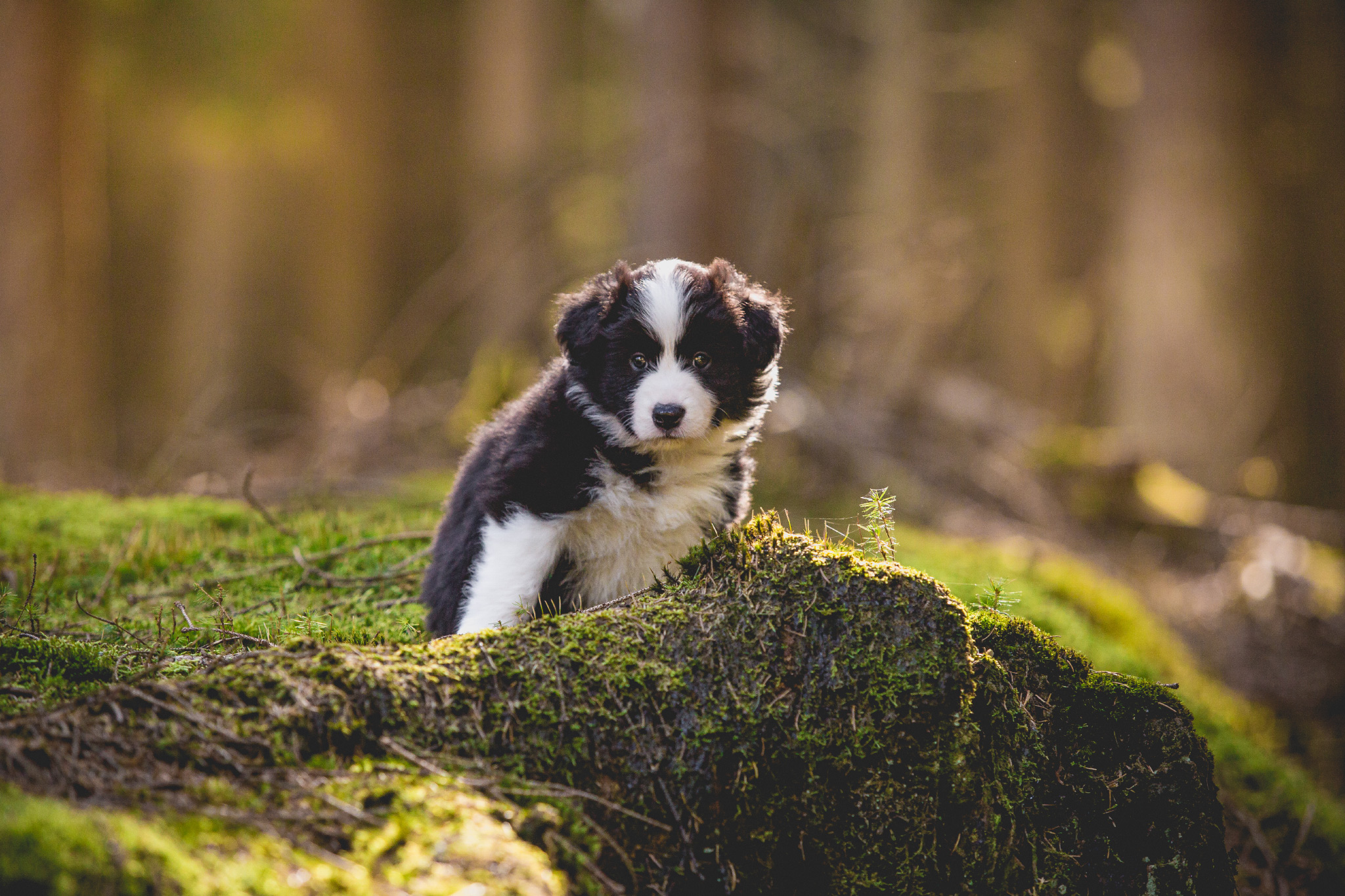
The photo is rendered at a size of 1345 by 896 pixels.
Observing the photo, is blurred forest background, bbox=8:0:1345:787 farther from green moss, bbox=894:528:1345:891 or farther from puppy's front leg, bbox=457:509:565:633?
puppy's front leg, bbox=457:509:565:633

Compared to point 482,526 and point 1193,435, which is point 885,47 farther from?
point 482,526

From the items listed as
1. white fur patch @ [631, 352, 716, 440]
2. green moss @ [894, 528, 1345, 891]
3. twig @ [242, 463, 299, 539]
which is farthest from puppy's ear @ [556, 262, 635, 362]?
twig @ [242, 463, 299, 539]

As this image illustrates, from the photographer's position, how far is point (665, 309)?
10.9ft

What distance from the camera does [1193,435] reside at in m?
9.02

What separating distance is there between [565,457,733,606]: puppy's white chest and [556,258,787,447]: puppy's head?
17 centimetres

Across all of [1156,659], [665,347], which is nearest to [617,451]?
[665,347]

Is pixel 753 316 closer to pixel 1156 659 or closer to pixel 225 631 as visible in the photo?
pixel 225 631

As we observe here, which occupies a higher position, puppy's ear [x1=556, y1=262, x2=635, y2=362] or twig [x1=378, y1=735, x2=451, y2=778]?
puppy's ear [x1=556, y1=262, x2=635, y2=362]

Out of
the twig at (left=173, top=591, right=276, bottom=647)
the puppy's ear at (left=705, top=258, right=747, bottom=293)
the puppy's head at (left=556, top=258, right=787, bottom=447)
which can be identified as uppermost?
the puppy's ear at (left=705, top=258, right=747, bottom=293)

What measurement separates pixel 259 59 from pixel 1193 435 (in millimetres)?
14118

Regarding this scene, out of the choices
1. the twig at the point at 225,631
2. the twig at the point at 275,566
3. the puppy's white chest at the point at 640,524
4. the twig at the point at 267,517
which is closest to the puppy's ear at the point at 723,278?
the puppy's white chest at the point at 640,524

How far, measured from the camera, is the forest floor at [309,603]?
268 cm

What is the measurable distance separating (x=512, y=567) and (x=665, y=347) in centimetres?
94

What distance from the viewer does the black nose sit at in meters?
3.19
